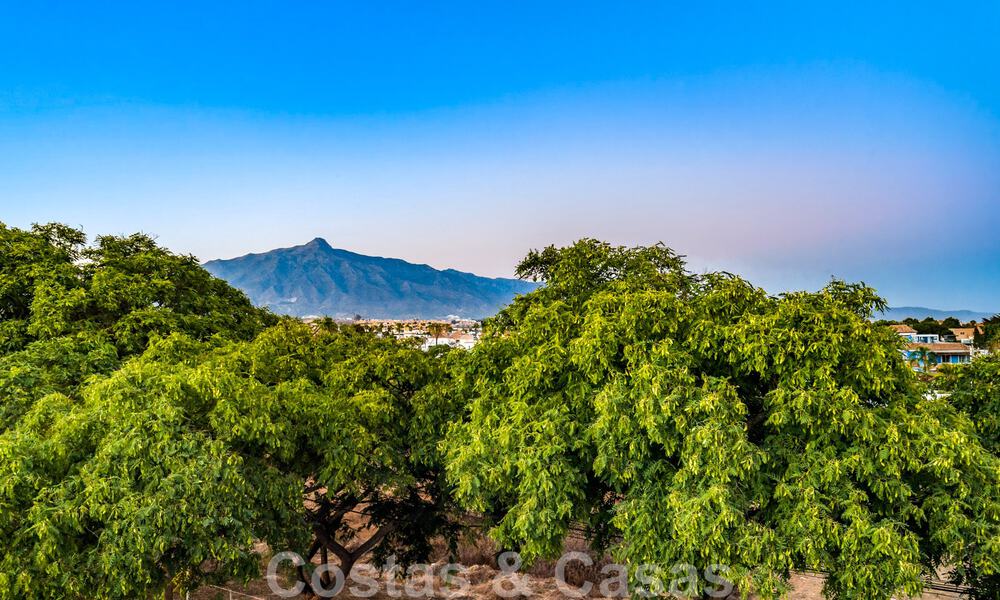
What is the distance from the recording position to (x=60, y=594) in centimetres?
573

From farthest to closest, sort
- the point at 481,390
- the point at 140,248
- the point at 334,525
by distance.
Result: the point at 140,248
the point at 334,525
the point at 481,390

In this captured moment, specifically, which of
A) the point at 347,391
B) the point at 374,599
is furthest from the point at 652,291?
the point at 374,599

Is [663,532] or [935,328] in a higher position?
[935,328]

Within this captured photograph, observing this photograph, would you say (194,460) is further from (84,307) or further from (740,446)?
(84,307)

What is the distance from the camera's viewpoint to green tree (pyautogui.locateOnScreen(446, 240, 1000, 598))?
6.08m

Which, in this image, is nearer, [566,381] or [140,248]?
[566,381]

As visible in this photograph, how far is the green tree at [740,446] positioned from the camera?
20.0 ft

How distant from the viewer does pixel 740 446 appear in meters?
6.21

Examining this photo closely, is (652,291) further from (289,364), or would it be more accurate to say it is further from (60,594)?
(60,594)

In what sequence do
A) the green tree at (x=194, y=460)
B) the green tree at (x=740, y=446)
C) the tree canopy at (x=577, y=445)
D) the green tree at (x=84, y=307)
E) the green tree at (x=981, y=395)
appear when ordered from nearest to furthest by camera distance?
the green tree at (x=194, y=460)
the tree canopy at (x=577, y=445)
the green tree at (x=740, y=446)
the green tree at (x=981, y=395)
the green tree at (x=84, y=307)

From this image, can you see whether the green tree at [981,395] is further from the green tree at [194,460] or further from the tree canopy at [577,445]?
the green tree at [194,460]

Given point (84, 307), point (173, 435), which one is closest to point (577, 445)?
point (173, 435)

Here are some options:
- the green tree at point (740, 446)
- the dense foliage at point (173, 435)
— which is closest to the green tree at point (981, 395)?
the green tree at point (740, 446)

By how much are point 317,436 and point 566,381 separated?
400 cm
